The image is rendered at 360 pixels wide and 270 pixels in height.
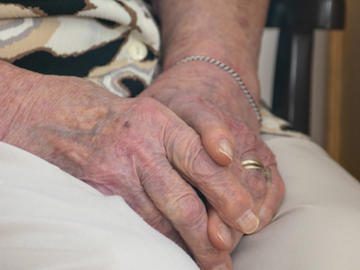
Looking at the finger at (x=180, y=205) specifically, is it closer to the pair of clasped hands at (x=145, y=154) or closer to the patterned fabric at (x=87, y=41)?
the pair of clasped hands at (x=145, y=154)

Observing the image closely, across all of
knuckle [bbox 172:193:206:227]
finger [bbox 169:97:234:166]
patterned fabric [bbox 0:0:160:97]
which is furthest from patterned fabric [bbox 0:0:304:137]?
knuckle [bbox 172:193:206:227]

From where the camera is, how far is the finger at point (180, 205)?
19.7 inches

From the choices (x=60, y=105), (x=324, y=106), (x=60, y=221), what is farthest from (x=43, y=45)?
(x=324, y=106)

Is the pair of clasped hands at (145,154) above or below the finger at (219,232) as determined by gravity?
above

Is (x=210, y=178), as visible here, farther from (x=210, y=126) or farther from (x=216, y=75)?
(x=216, y=75)

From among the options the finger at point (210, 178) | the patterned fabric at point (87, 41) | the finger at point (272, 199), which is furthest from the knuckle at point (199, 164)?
the patterned fabric at point (87, 41)

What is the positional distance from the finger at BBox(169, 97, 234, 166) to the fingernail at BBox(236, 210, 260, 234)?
7 centimetres

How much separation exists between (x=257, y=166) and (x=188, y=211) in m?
0.15

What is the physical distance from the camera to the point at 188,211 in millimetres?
502

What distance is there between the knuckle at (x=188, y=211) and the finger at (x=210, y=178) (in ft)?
0.07

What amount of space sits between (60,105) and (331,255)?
1.21ft

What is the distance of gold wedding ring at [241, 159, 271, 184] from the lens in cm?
60

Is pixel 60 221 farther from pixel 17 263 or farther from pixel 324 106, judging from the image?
pixel 324 106

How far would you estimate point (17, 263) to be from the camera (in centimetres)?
38
